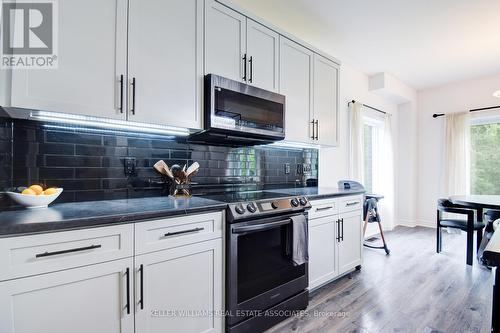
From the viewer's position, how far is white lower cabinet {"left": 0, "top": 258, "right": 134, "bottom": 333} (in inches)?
40.5

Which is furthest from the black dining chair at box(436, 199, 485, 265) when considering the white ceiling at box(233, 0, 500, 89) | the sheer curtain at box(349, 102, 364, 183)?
the white ceiling at box(233, 0, 500, 89)

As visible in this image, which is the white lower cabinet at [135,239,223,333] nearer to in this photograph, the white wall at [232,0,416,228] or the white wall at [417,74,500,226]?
the white wall at [232,0,416,228]

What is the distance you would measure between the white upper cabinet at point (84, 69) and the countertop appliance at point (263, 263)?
3.34ft

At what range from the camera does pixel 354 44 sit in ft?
10.9

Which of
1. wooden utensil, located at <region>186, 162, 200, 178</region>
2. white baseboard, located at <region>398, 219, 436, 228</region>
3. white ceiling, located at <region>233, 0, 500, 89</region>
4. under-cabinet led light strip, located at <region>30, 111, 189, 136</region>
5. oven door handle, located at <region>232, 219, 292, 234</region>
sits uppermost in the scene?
white ceiling, located at <region>233, 0, 500, 89</region>

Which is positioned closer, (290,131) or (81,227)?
(81,227)

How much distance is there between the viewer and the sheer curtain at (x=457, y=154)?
4.68 meters

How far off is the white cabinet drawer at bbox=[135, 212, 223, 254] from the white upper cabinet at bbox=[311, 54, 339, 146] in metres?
1.76

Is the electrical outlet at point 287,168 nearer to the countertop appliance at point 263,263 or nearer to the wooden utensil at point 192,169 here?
the countertop appliance at point 263,263

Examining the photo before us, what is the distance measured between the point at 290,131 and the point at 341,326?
1.73m

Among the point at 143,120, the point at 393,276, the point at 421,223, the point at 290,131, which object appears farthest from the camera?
the point at 421,223

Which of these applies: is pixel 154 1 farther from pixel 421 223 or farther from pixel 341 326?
pixel 421 223

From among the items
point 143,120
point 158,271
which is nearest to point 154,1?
point 143,120

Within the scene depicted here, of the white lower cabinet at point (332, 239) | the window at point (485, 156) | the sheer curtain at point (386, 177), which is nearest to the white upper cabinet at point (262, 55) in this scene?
the white lower cabinet at point (332, 239)
